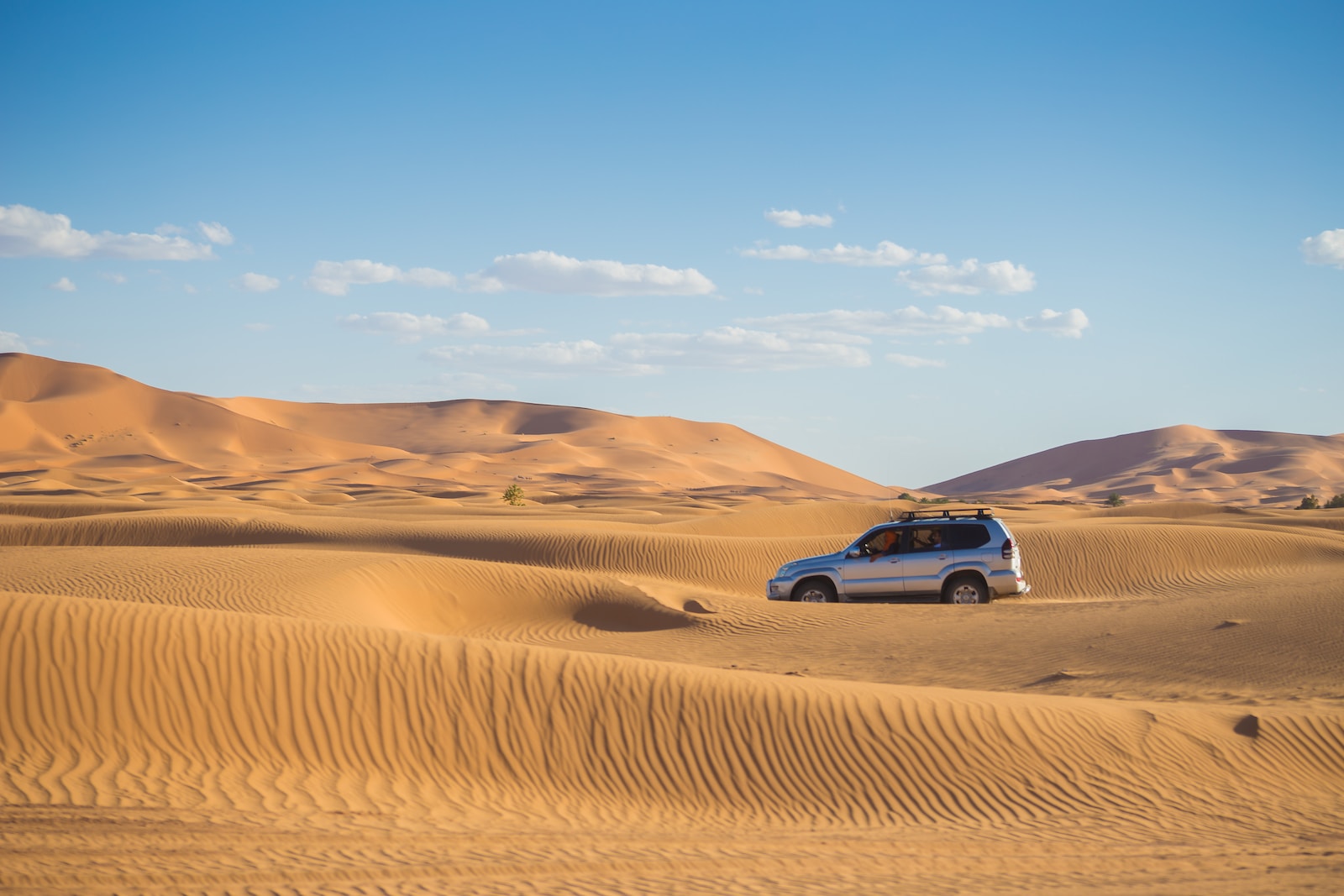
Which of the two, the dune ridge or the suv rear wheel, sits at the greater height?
the suv rear wheel

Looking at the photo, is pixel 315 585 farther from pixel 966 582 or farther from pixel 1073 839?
pixel 1073 839

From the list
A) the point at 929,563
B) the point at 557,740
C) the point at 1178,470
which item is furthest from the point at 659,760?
the point at 1178,470

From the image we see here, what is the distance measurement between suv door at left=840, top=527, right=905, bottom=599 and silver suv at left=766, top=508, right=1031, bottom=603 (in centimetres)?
1

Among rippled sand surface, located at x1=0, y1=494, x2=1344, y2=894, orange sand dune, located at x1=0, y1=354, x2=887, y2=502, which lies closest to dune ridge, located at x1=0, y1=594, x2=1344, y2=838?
rippled sand surface, located at x1=0, y1=494, x2=1344, y2=894

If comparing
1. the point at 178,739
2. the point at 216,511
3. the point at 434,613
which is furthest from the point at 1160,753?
the point at 216,511

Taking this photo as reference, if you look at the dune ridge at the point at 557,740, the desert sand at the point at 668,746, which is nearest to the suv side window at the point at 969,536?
the desert sand at the point at 668,746

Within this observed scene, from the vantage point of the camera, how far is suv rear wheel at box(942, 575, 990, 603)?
16.4 metres

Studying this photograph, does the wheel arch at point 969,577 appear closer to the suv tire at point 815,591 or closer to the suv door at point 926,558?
the suv door at point 926,558

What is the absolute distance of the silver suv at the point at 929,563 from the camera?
16219 millimetres

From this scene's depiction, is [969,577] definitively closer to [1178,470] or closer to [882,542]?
[882,542]

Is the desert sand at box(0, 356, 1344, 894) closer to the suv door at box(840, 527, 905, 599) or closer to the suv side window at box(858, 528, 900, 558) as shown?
the suv door at box(840, 527, 905, 599)

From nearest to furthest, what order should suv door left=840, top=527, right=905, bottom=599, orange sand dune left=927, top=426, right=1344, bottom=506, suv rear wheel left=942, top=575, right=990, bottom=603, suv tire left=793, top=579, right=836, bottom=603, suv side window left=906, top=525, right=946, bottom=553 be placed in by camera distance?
suv rear wheel left=942, top=575, right=990, bottom=603 → suv side window left=906, top=525, right=946, bottom=553 → suv door left=840, top=527, right=905, bottom=599 → suv tire left=793, top=579, right=836, bottom=603 → orange sand dune left=927, top=426, right=1344, bottom=506

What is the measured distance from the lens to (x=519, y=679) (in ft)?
30.9

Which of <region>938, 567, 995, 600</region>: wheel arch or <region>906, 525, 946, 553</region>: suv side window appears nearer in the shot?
<region>938, 567, 995, 600</region>: wheel arch
